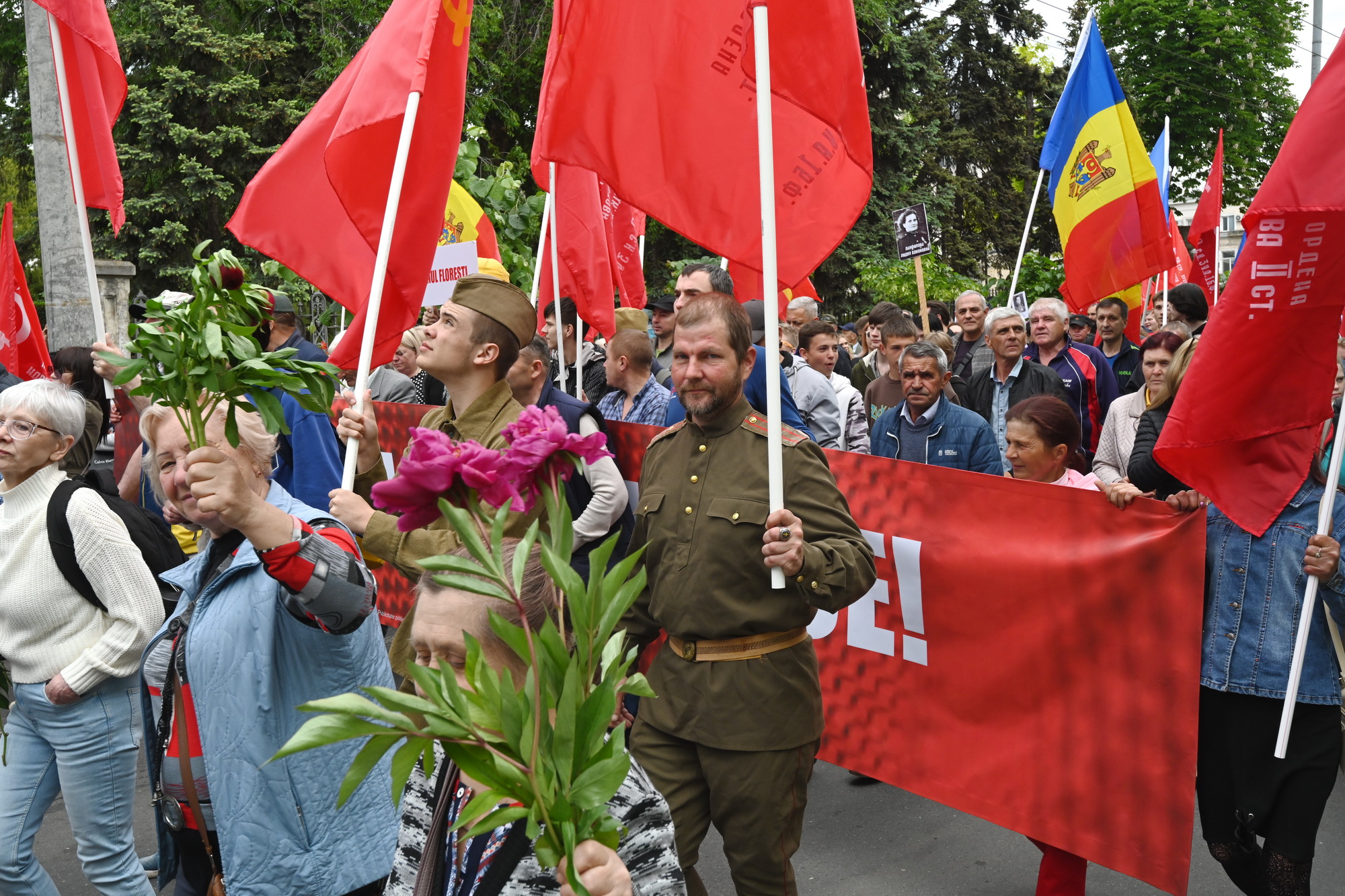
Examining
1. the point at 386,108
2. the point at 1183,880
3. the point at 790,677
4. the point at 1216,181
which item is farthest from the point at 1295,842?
the point at 1216,181

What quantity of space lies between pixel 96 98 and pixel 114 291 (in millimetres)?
10308

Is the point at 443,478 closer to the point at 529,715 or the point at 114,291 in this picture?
the point at 529,715

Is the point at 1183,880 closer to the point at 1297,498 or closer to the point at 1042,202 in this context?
the point at 1297,498

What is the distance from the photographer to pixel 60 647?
3.71m

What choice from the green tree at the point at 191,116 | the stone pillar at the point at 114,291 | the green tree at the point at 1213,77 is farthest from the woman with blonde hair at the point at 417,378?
the green tree at the point at 1213,77

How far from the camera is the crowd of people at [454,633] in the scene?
2.67 m

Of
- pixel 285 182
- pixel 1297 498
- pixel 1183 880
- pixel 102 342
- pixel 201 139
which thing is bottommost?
pixel 1183 880

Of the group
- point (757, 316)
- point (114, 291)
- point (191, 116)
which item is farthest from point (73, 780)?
point (191, 116)

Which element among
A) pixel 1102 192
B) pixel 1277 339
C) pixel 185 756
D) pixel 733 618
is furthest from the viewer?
Result: pixel 1102 192

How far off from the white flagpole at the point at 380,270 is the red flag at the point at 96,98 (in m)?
2.26

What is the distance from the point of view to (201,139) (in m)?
24.1

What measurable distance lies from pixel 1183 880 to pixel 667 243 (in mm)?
25794

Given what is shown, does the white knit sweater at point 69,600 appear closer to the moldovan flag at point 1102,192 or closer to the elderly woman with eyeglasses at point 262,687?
the elderly woman with eyeglasses at point 262,687

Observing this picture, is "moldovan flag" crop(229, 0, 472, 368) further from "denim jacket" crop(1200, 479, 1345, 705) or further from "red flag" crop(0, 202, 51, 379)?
"red flag" crop(0, 202, 51, 379)
